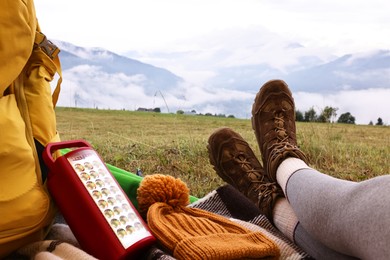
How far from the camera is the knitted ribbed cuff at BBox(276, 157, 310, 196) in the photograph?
68.3 inches

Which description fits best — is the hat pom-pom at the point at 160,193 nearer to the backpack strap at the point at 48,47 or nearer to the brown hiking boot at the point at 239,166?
the brown hiking boot at the point at 239,166

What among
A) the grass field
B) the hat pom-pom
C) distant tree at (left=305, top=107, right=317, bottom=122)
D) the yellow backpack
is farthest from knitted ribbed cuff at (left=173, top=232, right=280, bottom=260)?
distant tree at (left=305, top=107, right=317, bottom=122)

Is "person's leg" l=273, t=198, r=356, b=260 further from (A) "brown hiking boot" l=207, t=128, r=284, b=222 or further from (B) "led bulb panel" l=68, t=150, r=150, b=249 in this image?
(B) "led bulb panel" l=68, t=150, r=150, b=249

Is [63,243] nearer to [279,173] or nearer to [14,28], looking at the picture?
[14,28]

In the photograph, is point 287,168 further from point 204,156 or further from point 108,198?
point 204,156

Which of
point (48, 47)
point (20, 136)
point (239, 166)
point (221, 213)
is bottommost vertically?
point (221, 213)

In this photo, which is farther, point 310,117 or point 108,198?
point 310,117

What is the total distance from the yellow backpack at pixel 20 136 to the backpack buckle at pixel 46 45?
21 millimetres

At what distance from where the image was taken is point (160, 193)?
1.66m

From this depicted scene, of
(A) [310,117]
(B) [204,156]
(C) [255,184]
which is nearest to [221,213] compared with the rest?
(C) [255,184]

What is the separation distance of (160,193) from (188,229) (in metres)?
0.19

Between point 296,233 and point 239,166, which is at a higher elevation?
point 239,166

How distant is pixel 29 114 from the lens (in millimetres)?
1611

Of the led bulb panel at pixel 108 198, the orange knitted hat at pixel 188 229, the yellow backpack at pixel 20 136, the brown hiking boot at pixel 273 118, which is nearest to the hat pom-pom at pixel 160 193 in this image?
the orange knitted hat at pixel 188 229
